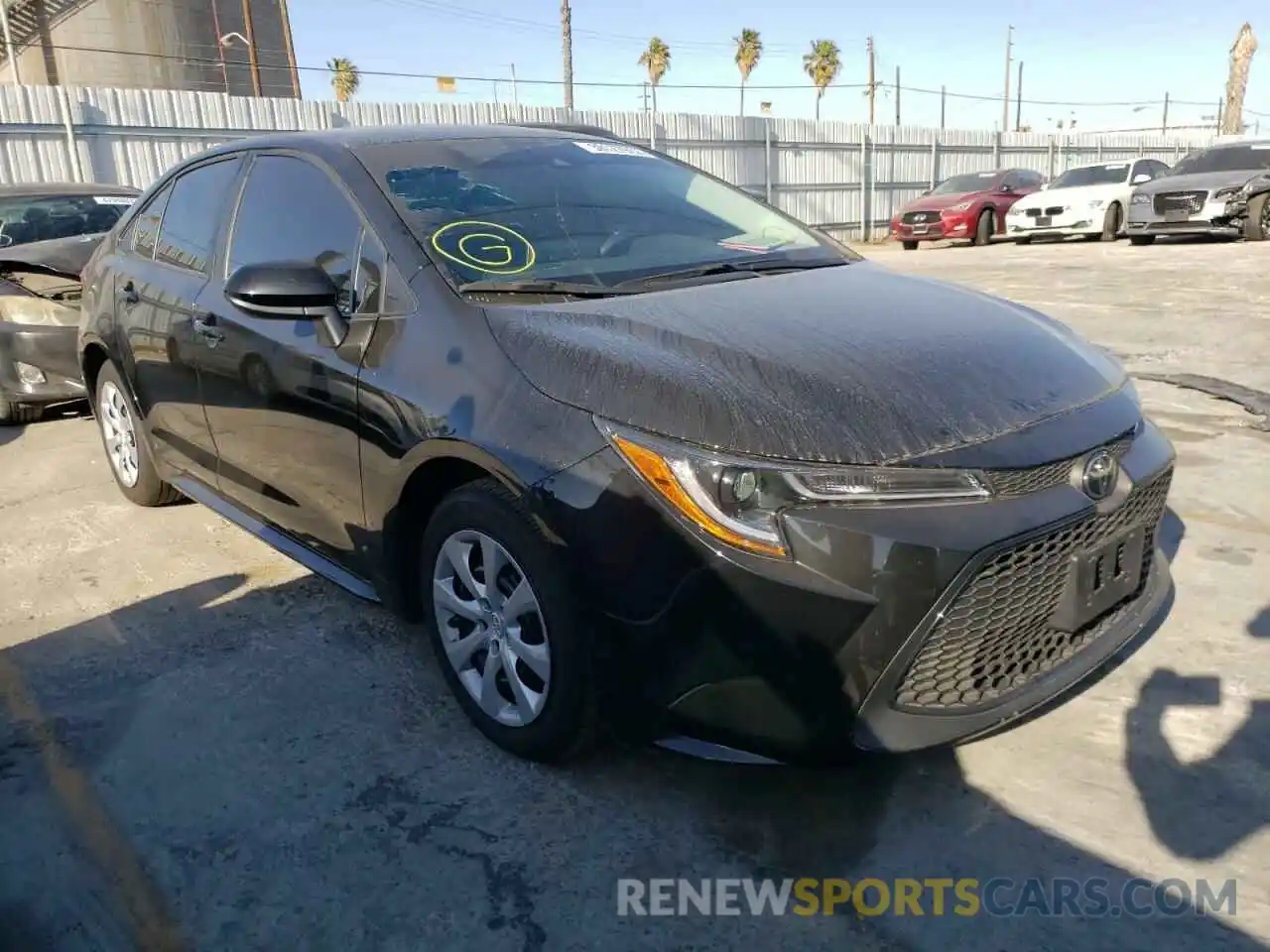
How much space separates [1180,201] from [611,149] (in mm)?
14196

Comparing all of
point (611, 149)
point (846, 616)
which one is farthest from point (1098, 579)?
point (611, 149)

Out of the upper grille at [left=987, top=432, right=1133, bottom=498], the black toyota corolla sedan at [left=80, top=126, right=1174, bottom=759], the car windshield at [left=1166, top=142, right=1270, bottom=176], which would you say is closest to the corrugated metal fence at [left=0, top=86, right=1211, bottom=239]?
the black toyota corolla sedan at [left=80, top=126, right=1174, bottom=759]

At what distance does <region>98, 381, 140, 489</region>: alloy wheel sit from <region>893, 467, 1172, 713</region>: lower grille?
3761 mm

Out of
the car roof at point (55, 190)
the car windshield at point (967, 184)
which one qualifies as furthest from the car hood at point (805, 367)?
the car windshield at point (967, 184)

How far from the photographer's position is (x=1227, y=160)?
15289mm

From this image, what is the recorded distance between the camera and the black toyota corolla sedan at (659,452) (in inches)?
77.7

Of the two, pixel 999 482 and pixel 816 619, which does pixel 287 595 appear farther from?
pixel 999 482

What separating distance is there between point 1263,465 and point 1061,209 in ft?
46.7

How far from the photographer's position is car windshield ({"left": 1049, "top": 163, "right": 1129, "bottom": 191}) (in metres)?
17.4

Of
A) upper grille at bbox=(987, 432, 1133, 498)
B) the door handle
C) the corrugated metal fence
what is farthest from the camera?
the corrugated metal fence

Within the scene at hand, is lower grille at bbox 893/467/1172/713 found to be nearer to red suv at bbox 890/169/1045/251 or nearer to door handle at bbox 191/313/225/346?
door handle at bbox 191/313/225/346

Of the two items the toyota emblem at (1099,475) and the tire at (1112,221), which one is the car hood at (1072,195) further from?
the toyota emblem at (1099,475)

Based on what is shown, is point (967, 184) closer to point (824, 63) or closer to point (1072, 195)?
point (1072, 195)

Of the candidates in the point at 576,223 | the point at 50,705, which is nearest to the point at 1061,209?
the point at 576,223
